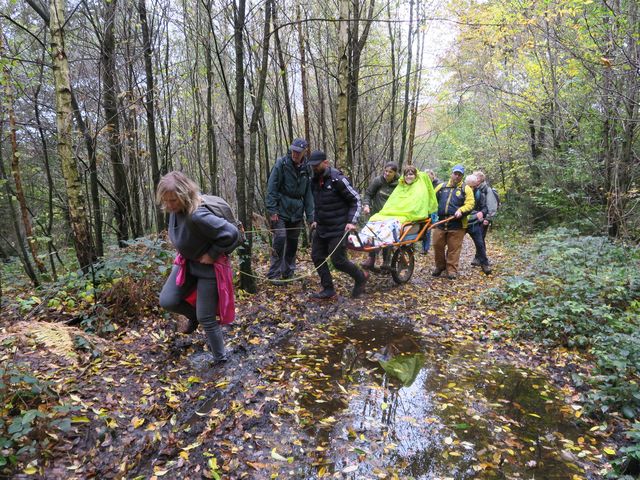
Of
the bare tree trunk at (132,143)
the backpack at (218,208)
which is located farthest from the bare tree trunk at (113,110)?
the backpack at (218,208)

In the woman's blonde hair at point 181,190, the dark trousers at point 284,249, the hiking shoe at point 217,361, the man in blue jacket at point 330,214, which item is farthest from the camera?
the dark trousers at point 284,249

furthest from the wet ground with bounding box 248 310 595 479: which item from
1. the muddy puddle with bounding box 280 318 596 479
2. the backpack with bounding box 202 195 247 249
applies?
the backpack with bounding box 202 195 247 249

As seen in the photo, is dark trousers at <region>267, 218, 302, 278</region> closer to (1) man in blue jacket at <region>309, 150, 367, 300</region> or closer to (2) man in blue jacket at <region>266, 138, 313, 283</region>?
(2) man in blue jacket at <region>266, 138, 313, 283</region>

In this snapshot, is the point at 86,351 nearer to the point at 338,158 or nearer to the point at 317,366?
the point at 317,366

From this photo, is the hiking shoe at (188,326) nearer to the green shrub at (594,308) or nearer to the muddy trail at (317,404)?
the muddy trail at (317,404)

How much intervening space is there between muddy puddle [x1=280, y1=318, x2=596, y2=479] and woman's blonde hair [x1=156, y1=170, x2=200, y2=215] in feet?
6.50

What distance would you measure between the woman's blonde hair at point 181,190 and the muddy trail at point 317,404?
172 centimetres

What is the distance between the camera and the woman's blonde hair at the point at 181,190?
3223mm

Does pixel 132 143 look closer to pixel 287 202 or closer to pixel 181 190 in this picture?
A: pixel 287 202

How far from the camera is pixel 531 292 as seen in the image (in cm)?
595

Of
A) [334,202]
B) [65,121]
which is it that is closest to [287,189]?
[334,202]

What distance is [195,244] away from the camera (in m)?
3.47

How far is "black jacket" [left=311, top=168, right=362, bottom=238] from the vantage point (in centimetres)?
568

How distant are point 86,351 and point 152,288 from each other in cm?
136
